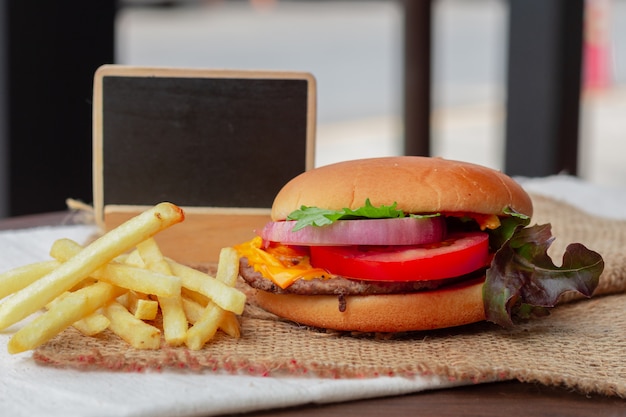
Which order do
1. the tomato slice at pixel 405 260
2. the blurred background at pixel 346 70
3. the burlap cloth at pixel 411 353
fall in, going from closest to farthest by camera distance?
1. the burlap cloth at pixel 411 353
2. the tomato slice at pixel 405 260
3. the blurred background at pixel 346 70

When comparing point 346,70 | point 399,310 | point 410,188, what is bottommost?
point 399,310

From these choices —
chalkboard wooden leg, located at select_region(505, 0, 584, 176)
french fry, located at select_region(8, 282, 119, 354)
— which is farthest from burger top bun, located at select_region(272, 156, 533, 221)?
chalkboard wooden leg, located at select_region(505, 0, 584, 176)

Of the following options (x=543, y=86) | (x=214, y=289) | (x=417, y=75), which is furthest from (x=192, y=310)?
(x=417, y=75)

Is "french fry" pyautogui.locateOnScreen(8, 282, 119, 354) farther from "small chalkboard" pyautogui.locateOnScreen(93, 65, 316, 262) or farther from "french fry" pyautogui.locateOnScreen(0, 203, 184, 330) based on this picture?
"small chalkboard" pyautogui.locateOnScreen(93, 65, 316, 262)

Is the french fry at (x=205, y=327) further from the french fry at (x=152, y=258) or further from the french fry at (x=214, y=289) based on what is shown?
the french fry at (x=152, y=258)

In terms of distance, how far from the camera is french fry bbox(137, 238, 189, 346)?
6.37 feet

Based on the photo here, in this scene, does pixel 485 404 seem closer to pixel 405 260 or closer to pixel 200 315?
pixel 405 260

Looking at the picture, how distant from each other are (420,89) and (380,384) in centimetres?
457

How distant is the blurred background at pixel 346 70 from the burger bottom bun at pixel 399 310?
2608 mm

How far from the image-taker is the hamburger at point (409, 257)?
203cm

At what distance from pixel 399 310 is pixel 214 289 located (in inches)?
15.8

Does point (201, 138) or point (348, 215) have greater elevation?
point (201, 138)

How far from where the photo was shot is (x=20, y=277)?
2.07 m

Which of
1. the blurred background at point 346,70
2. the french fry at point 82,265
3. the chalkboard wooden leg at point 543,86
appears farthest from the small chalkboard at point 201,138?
the chalkboard wooden leg at point 543,86
